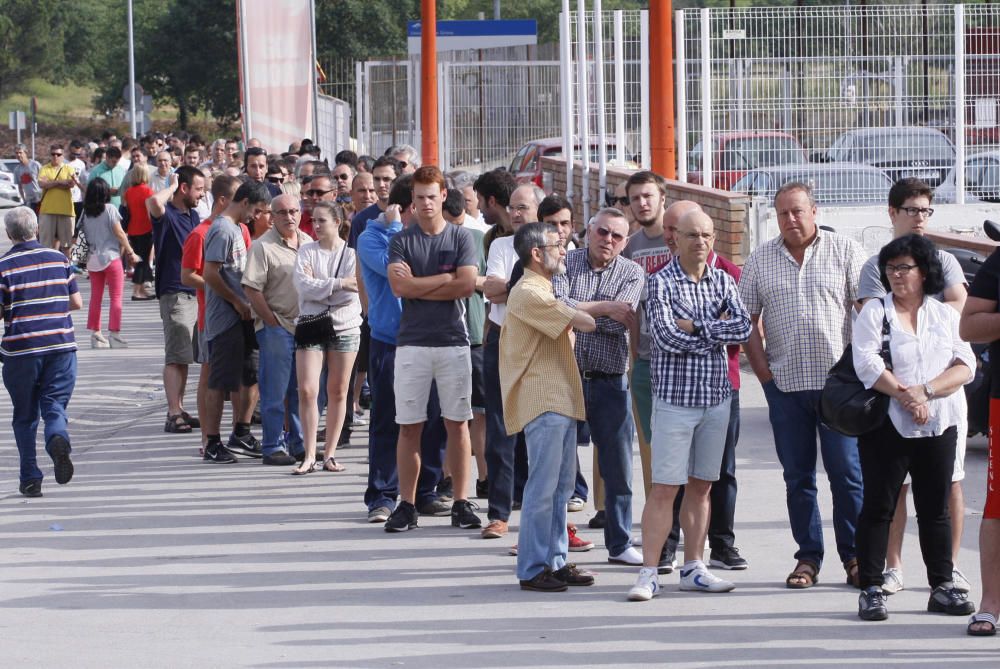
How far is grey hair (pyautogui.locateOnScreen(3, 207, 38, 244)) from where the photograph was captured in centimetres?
1061

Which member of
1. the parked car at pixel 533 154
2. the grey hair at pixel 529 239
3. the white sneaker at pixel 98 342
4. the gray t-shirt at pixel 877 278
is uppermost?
the parked car at pixel 533 154

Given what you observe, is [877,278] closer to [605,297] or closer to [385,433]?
[605,297]

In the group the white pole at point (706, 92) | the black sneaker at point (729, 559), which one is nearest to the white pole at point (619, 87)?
the white pole at point (706, 92)

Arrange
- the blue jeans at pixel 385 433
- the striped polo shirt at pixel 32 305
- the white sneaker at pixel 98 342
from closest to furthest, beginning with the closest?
the blue jeans at pixel 385 433 < the striped polo shirt at pixel 32 305 < the white sneaker at pixel 98 342

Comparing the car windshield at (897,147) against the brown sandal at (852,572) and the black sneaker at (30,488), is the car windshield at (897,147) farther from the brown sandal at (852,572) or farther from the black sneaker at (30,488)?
the brown sandal at (852,572)

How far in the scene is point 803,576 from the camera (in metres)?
7.77

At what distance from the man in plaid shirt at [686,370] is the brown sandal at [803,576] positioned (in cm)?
62

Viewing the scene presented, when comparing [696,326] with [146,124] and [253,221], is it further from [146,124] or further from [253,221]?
[146,124]

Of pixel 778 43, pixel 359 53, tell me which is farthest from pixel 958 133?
pixel 359 53

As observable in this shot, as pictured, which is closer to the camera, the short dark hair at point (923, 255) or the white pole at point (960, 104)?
the short dark hair at point (923, 255)

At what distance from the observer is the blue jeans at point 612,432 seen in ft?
27.0

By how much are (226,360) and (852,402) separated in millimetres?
5691

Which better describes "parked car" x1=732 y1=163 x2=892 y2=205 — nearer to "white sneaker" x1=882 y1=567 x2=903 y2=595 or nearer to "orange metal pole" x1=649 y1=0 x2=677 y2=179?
"orange metal pole" x1=649 y1=0 x2=677 y2=179

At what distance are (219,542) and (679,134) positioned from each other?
10.6 meters
